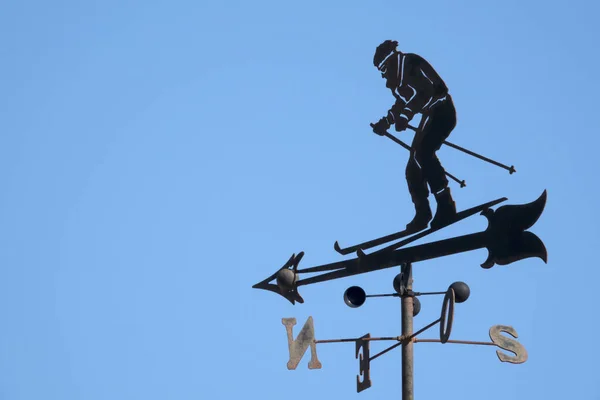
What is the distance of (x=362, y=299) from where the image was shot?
829 cm

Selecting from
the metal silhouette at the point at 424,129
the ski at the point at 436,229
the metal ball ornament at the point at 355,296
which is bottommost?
the metal ball ornament at the point at 355,296

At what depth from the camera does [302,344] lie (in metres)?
8.76

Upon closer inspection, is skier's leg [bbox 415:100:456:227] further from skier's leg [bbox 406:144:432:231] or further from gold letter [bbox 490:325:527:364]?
gold letter [bbox 490:325:527:364]

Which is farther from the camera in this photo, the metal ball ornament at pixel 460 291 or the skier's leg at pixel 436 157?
the skier's leg at pixel 436 157

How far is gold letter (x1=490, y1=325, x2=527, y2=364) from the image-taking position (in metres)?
8.20

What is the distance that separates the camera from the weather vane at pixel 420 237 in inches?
299

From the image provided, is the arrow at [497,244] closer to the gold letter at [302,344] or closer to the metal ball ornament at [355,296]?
the metal ball ornament at [355,296]

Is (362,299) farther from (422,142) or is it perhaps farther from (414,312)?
(422,142)

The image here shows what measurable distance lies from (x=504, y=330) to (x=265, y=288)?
6.48 feet

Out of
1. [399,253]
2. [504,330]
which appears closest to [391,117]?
[399,253]

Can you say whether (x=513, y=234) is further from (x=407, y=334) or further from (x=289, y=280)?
(x=289, y=280)

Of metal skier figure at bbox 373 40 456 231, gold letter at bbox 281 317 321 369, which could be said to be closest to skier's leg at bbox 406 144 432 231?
metal skier figure at bbox 373 40 456 231

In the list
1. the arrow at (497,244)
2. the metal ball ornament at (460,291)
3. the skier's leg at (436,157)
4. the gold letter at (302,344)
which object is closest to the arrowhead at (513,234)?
the arrow at (497,244)

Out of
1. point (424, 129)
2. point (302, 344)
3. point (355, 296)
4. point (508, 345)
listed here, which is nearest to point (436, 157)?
point (424, 129)
